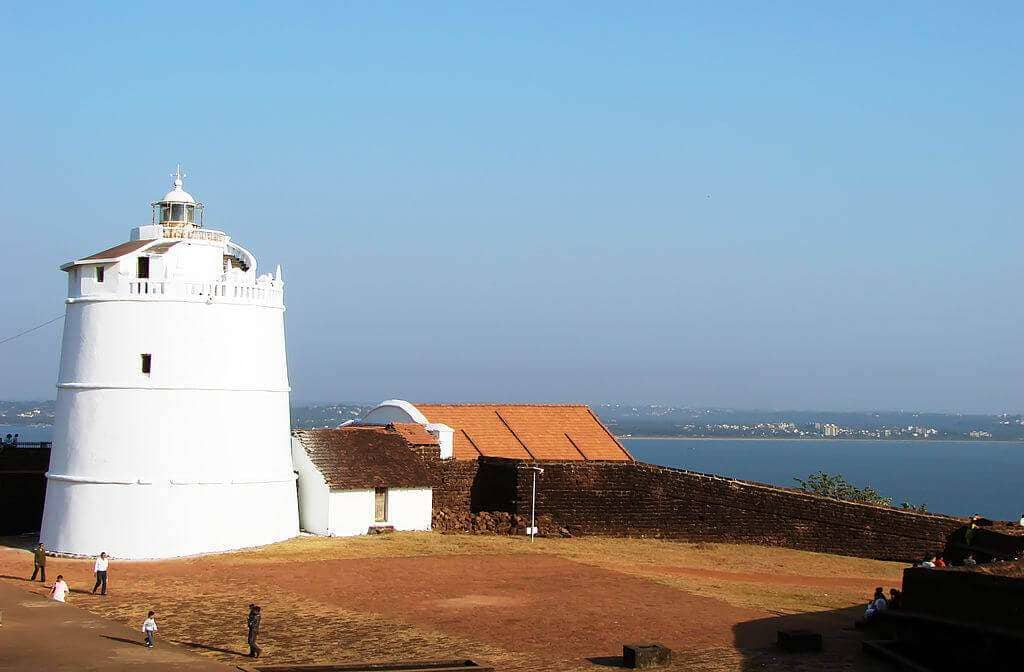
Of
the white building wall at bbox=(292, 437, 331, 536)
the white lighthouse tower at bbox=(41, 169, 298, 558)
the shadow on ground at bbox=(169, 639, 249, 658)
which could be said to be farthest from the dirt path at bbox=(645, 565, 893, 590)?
the shadow on ground at bbox=(169, 639, 249, 658)

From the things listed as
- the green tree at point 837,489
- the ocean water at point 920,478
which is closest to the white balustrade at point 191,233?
the green tree at point 837,489

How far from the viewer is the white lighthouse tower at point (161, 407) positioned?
92.2 feet

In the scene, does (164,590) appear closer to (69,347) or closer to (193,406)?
(193,406)

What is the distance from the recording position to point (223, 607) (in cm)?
2223

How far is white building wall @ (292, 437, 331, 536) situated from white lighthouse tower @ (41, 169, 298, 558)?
1.40 metres

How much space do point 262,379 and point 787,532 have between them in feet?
45.1

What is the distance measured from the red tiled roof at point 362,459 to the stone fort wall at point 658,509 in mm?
1026

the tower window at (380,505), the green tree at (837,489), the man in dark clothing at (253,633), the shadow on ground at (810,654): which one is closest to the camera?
the shadow on ground at (810,654)

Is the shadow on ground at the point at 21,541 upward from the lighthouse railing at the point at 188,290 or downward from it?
downward

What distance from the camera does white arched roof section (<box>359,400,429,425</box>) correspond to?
35875mm

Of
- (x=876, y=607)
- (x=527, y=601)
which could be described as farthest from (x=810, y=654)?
(x=527, y=601)

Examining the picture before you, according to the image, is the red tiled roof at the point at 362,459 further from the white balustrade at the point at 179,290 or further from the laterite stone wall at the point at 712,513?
the white balustrade at the point at 179,290

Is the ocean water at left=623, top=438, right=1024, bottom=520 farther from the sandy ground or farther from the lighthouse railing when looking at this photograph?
the lighthouse railing

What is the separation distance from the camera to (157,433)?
92.5ft
